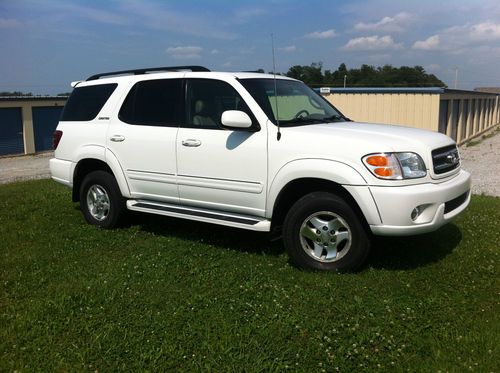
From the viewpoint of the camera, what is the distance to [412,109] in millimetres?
20109

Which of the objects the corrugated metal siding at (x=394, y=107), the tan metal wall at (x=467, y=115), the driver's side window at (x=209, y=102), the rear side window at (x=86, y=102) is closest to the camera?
the driver's side window at (x=209, y=102)

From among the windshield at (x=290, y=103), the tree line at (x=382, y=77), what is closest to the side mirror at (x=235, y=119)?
the windshield at (x=290, y=103)

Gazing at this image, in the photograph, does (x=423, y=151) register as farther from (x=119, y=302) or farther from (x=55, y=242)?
(x=55, y=242)

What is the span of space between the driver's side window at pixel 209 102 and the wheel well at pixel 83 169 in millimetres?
1600

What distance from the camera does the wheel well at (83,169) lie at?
668cm

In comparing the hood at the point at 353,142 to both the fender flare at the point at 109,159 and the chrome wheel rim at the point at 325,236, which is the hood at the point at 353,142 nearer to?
the chrome wheel rim at the point at 325,236

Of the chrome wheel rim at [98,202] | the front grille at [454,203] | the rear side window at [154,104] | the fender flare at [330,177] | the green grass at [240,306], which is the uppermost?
the rear side window at [154,104]

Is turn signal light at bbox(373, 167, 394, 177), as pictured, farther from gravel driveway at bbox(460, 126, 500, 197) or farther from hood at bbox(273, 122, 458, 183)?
gravel driveway at bbox(460, 126, 500, 197)

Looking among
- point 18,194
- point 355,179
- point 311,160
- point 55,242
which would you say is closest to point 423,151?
point 355,179

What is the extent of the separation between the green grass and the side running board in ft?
1.33

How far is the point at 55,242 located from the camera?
6.23 meters

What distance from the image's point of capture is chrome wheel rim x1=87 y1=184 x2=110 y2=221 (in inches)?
264

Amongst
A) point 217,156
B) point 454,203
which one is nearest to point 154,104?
point 217,156

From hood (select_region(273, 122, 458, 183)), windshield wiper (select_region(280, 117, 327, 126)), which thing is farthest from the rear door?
hood (select_region(273, 122, 458, 183))
